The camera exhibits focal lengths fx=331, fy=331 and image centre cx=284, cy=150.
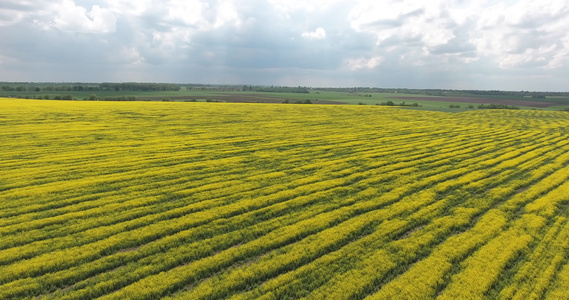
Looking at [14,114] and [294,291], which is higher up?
[14,114]

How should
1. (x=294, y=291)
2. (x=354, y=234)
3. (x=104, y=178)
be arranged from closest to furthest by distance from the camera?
(x=294, y=291) → (x=354, y=234) → (x=104, y=178)

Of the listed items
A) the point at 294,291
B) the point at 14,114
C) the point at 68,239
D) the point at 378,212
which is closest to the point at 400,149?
the point at 378,212

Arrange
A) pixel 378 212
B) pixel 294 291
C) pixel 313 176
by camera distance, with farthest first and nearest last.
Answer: pixel 313 176
pixel 378 212
pixel 294 291

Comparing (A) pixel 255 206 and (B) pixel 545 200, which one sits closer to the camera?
(A) pixel 255 206

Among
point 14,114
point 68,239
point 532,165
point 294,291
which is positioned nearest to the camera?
point 294,291

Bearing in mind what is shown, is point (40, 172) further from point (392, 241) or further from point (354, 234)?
point (392, 241)

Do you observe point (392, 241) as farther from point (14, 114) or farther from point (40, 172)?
point (14, 114)

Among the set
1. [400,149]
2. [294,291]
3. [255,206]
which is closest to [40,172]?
[255,206]
